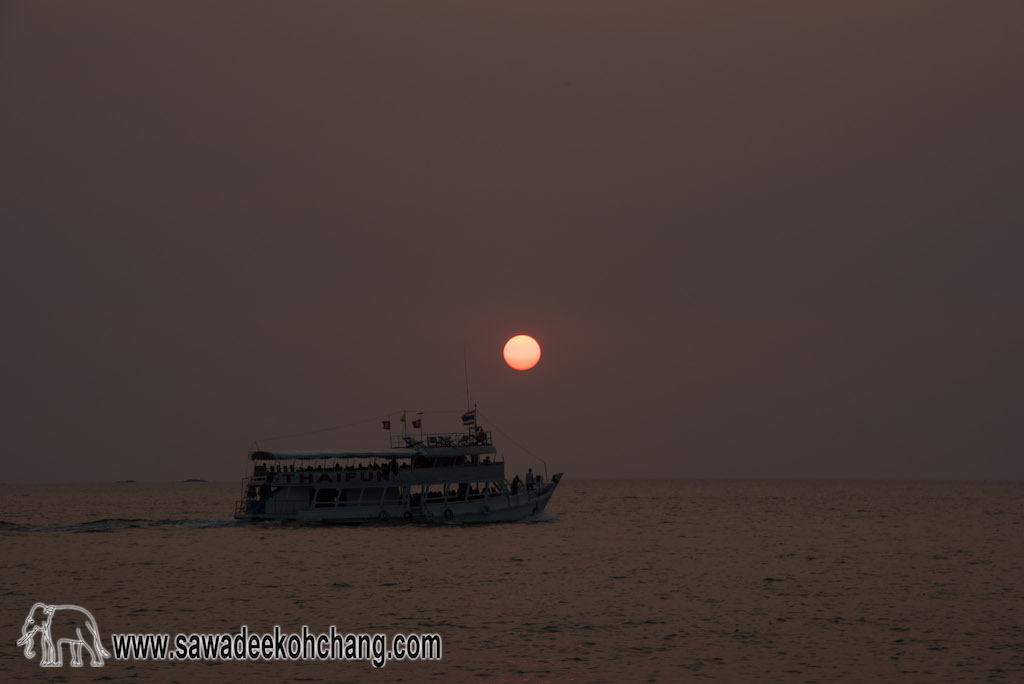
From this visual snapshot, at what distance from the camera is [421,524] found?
277 feet

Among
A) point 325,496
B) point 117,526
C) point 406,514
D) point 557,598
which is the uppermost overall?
point 325,496

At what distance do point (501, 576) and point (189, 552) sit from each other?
25016mm

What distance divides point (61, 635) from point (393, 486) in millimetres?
45214

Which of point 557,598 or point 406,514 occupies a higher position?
point 406,514

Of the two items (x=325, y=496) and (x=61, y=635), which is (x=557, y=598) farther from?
(x=325, y=496)

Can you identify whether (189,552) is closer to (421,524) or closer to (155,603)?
(421,524)

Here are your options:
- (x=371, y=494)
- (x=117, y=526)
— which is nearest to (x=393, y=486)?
(x=371, y=494)

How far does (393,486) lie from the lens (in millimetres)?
82875

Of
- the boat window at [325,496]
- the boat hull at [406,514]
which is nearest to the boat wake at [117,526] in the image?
the boat hull at [406,514]

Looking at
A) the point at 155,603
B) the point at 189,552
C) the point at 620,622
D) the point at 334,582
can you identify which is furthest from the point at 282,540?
the point at 620,622

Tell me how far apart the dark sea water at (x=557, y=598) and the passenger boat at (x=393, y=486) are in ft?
6.28

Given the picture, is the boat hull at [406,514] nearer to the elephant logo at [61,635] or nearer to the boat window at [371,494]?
the boat window at [371,494]

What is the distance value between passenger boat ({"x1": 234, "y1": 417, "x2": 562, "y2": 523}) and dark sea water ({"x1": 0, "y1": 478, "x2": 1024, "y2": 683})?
191 centimetres

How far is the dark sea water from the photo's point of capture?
33.1 meters
